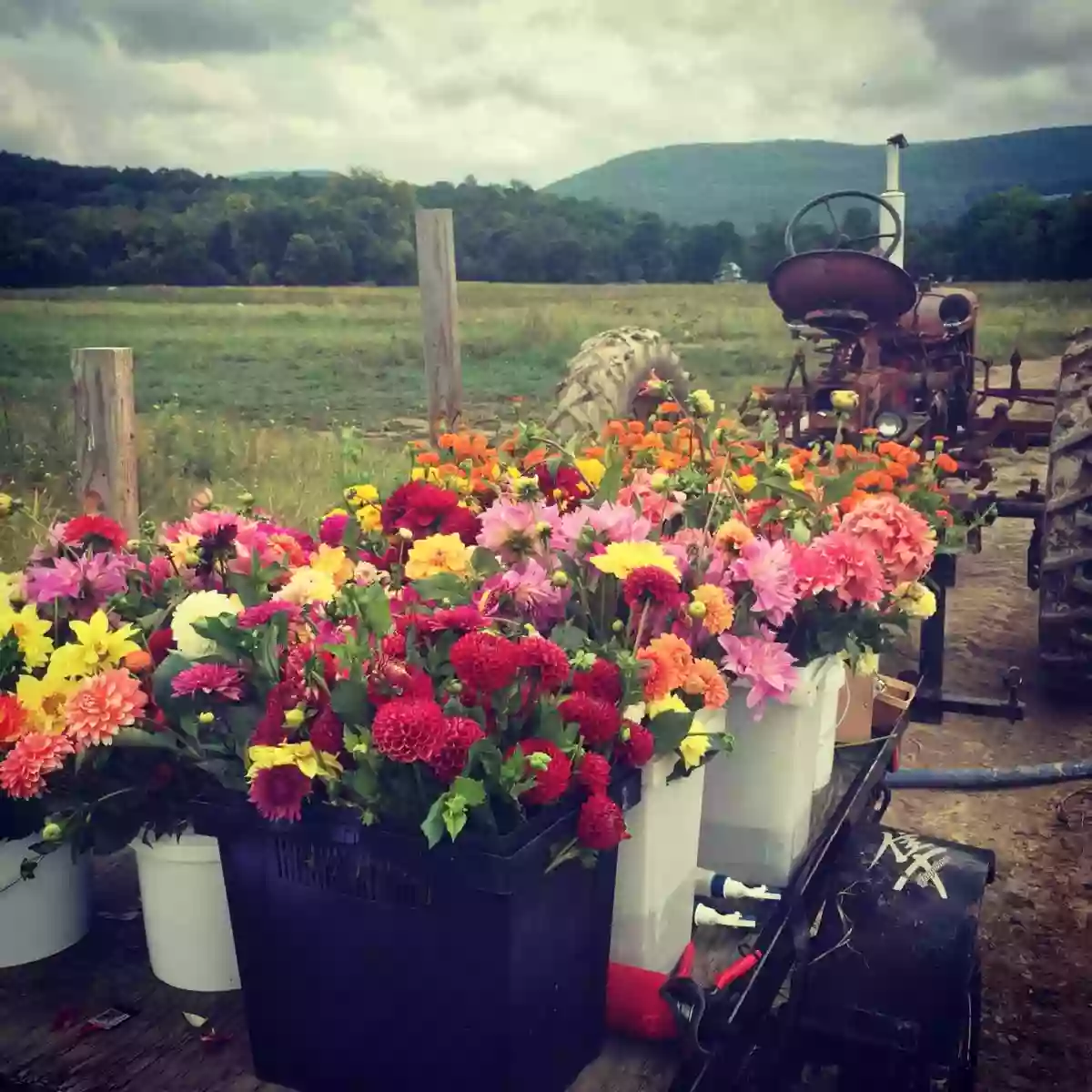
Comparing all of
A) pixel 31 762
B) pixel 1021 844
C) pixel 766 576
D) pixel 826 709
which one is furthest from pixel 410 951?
pixel 1021 844

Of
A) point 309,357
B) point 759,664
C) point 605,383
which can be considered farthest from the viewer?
point 605,383

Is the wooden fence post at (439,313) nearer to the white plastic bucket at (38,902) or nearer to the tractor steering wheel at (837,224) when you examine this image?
the tractor steering wheel at (837,224)

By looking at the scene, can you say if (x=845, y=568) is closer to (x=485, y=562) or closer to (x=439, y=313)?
(x=485, y=562)

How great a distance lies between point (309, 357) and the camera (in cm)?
324

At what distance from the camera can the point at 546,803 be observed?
82cm

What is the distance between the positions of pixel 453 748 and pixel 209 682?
211 mm

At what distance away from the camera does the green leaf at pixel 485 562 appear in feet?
3.61

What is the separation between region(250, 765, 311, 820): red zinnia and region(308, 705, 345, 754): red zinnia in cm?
2

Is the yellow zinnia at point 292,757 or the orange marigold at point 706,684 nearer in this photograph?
the yellow zinnia at point 292,757

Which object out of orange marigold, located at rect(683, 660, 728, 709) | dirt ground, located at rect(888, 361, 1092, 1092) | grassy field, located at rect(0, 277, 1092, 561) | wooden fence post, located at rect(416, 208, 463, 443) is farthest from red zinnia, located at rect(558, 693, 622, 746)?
wooden fence post, located at rect(416, 208, 463, 443)

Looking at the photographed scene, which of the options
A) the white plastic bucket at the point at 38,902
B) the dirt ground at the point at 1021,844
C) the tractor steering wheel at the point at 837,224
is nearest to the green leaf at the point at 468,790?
the white plastic bucket at the point at 38,902

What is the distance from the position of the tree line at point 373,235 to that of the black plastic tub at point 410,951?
2.23 meters

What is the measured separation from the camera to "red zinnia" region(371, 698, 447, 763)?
30.0 inches

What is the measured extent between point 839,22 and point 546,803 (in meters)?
3.27
